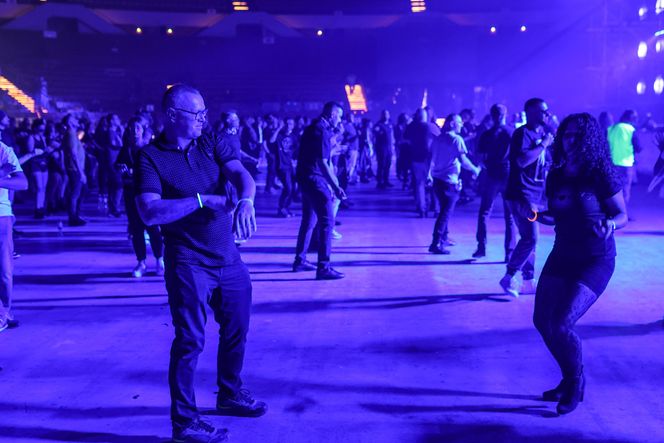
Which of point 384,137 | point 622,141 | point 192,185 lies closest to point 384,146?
point 384,137

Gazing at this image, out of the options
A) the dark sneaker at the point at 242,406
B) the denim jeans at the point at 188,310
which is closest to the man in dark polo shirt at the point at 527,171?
the dark sneaker at the point at 242,406

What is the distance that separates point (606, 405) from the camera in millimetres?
4082

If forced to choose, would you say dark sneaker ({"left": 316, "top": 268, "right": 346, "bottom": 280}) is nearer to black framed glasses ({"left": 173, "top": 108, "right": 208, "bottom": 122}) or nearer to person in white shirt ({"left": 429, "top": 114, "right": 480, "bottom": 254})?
person in white shirt ({"left": 429, "top": 114, "right": 480, "bottom": 254})

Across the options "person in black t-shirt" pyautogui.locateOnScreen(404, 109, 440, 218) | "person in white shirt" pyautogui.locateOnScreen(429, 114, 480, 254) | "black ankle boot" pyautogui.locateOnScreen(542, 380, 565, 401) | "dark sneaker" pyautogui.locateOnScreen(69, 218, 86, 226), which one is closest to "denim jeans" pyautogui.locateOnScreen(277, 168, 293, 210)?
"person in black t-shirt" pyautogui.locateOnScreen(404, 109, 440, 218)

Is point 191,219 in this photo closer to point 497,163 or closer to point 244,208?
point 244,208

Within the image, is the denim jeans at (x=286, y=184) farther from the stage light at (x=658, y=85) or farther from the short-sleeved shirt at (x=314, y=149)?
the stage light at (x=658, y=85)

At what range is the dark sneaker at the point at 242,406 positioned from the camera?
3.96m

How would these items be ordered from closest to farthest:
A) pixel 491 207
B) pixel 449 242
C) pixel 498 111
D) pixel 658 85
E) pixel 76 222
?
pixel 498 111
pixel 491 207
pixel 449 242
pixel 76 222
pixel 658 85

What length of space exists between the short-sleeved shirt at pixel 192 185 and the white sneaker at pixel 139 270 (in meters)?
4.46

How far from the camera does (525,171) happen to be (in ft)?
21.5

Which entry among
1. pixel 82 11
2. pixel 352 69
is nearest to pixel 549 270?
pixel 352 69

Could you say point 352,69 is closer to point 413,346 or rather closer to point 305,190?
point 305,190

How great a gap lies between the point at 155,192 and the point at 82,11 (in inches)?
1393

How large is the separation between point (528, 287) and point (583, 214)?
3.21 m
